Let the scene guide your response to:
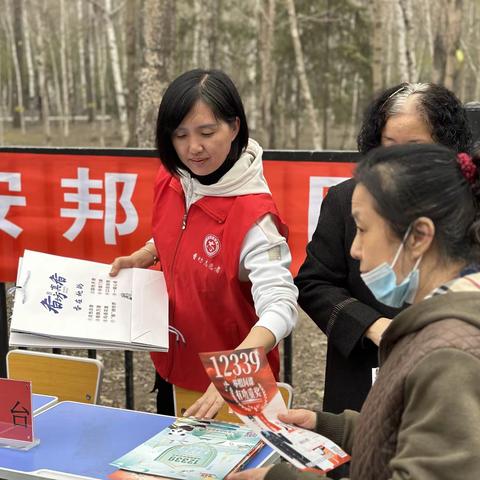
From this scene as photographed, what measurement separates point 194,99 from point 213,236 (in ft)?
1.36

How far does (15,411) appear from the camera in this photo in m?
1.85

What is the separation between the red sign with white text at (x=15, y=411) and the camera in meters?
1.83

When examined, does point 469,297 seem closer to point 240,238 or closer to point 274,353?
point 240,238

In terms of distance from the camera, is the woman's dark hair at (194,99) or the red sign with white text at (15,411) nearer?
the red sign with white text at (15,411)

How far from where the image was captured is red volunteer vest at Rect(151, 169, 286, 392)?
206 cm

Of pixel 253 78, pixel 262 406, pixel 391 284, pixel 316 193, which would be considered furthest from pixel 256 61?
pixel 391 284

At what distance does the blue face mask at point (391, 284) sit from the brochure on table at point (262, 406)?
369 mm

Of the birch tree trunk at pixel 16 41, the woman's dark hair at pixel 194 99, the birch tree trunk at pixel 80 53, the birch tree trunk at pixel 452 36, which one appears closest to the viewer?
the woman's dark hair at pixel 194 99

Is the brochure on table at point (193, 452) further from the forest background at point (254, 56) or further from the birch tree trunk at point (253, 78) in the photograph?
the birch tree trunk at point (253, 78)

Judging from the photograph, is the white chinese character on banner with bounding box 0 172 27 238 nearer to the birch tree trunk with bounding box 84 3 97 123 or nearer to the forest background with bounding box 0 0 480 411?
the forest background with bounding box 0 0 480 411

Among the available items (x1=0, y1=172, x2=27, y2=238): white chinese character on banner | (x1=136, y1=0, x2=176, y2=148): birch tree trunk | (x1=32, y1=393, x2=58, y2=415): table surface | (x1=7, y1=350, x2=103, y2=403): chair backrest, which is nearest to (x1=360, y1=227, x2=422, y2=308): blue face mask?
(x1=32, y1=393, x2=58, y2=415): table surface

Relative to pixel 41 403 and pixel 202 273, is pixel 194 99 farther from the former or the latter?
pixel 41 403

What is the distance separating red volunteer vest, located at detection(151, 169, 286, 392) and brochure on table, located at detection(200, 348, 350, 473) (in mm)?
573

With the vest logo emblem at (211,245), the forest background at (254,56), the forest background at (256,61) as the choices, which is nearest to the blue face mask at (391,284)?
the vest logo emblem at (211,245)
